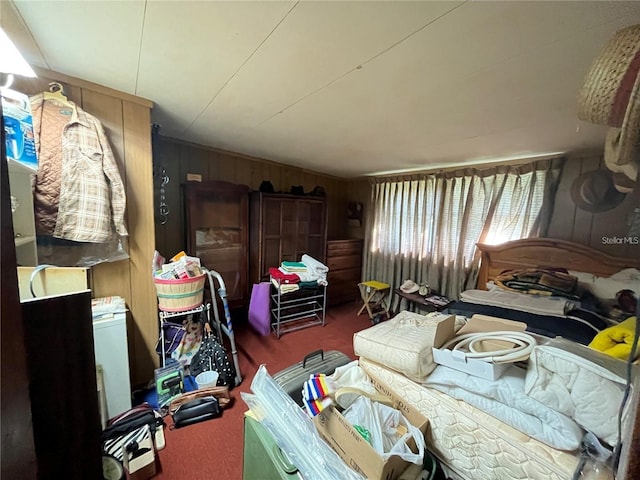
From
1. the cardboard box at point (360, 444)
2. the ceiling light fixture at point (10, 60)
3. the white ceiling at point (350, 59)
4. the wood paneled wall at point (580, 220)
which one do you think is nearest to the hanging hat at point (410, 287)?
the wood paneled wall at point (580, 220)

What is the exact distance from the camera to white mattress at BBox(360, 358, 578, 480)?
64 centimetres

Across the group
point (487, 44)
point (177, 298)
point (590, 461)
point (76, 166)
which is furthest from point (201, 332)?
point (487, 44)

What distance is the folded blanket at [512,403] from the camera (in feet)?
2.16

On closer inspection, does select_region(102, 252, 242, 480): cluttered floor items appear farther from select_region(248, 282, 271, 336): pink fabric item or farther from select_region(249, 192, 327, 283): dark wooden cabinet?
select_region(249, 192, 327, 283): dark wooden cabinet

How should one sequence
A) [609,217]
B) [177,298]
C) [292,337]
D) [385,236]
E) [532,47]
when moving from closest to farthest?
[532,47]
[609,217]
[177,298]
[292,337]
[385,236]

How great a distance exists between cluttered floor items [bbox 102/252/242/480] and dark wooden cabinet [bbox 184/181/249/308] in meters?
0.76

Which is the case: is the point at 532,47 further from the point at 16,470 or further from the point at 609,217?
the point at 16,470

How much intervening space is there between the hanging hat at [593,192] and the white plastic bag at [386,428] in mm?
1132

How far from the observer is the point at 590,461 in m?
0.61

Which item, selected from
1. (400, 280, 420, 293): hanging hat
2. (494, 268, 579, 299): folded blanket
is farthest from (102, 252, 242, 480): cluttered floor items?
(494, 268, 579, 299): folded blanket

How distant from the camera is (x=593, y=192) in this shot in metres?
1.36

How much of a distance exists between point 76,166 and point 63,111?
0.30 metres

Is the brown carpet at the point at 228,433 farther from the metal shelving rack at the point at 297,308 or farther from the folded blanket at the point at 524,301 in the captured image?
the folded blanket at the point at 524,301

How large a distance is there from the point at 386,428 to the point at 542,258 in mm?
2185
